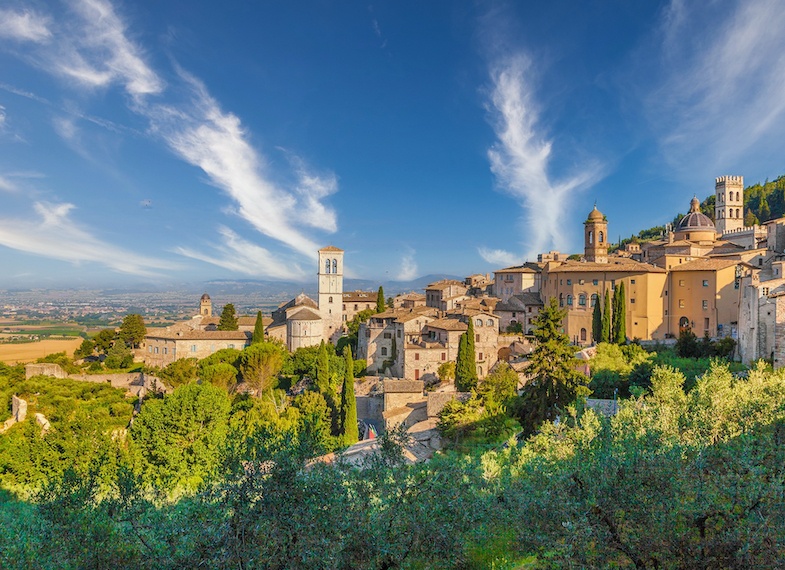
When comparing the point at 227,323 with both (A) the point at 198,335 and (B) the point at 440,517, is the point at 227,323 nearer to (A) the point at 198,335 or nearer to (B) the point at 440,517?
(A) the point at 198,335

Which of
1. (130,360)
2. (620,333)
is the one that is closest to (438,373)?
(620,333)

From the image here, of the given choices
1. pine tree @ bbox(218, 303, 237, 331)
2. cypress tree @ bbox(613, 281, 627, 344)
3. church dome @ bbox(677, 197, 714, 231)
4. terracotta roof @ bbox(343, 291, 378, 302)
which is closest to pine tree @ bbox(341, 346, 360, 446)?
cypress tree @ bbox(613, 281, 627, 344)

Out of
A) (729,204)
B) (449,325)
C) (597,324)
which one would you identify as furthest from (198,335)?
(729,204)

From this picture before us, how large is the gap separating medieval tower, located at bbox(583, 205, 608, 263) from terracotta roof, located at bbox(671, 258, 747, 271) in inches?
457

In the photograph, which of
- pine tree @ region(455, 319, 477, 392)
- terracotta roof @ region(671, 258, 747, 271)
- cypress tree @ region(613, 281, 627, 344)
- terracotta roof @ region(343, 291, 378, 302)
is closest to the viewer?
pine tree @ region(455, 319, 477, 392)

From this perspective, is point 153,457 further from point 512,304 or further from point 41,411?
point 512,304

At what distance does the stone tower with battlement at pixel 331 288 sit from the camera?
63.9 meters

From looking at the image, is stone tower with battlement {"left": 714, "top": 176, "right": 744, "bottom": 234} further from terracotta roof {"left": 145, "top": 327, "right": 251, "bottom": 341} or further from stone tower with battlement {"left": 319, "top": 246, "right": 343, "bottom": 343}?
terracotta roof {"left": 145, "top": 327, "right": 251, "bottom": 341}

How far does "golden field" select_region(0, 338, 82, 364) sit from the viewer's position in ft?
200

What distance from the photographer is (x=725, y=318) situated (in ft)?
126

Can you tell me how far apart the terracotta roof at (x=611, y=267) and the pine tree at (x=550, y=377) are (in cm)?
2159

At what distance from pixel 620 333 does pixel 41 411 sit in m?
46.8

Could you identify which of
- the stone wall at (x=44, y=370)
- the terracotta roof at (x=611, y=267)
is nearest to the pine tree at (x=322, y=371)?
the terracotta roof at (x=611, y=267)

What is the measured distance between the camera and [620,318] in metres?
40.2
